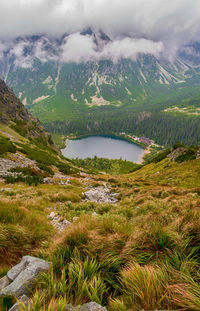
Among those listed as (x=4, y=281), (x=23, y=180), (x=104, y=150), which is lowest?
(x=23, y=180)

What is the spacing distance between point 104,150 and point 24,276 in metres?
169

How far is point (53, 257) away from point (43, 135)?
215 ft

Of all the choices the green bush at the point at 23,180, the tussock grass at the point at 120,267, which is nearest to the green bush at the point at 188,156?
the green bush at the point at 23,180

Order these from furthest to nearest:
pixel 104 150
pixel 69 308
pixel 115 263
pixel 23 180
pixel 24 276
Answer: pixel 104 150 < pixel 23 180 < pixel 115 263 < pixel 24 276 < pixel 69 308

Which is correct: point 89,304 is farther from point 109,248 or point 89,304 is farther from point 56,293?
point 109,248

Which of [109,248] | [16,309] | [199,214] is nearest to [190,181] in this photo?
[199,214]

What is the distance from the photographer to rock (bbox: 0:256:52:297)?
2436 mm

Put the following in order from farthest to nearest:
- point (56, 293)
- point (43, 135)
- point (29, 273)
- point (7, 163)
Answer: point (43, 135) < point (7, 163) < point (29, 273) < point (56, 293)

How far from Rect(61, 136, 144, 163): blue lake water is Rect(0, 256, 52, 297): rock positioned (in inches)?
5777

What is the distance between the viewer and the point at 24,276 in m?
2.64

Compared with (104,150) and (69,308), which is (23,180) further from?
(104,150)

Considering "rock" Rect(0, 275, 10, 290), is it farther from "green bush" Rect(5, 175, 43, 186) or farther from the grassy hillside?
"green bush" Rect(5, 175, 43, 186)

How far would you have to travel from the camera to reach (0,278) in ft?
9.95

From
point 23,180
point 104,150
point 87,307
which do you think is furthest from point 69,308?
point 104,150
